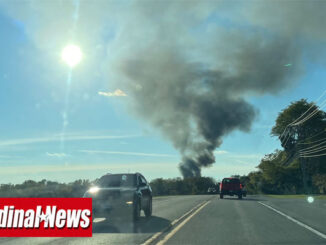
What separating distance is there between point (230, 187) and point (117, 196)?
25.2 metres

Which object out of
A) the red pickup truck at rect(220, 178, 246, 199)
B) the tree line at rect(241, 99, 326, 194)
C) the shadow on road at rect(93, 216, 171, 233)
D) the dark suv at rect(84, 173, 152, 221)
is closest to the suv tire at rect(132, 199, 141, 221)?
the dark suv at rect(84, 173, 152, 221)

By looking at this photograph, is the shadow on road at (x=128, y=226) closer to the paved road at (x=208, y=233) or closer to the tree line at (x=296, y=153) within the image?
the paved road at (x=208, y=233)

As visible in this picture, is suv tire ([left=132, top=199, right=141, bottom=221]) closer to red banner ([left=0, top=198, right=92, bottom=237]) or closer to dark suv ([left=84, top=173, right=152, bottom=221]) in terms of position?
dark suv ([left=84, top=173, right=152, bottom=221])

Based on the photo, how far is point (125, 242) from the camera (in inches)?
392

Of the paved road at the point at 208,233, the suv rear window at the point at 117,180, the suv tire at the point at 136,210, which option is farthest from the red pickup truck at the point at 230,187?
the suv tire at the point at 136,210

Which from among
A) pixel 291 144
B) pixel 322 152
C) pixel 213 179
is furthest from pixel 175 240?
pixel 213 179

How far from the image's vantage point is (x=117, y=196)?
13578mm

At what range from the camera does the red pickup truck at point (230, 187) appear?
36875 millimetres

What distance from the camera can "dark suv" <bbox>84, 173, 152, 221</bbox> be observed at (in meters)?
13.4

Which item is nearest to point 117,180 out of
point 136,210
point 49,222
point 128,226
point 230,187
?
point 136,210

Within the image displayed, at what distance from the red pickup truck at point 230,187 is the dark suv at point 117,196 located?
2275 centimetres

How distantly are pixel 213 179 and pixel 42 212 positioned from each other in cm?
7272

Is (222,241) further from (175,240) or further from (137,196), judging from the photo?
(137,196)

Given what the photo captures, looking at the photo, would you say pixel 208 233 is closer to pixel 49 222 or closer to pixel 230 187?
pixel 49 222
